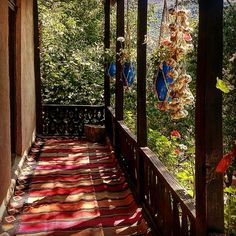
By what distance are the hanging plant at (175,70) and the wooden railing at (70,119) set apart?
5.91 metres

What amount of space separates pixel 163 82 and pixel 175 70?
139 mm

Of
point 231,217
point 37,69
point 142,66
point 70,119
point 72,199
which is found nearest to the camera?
point 231,217

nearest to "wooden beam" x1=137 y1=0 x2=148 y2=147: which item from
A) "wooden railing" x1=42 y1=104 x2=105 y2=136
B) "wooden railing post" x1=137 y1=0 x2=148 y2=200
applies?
"wooden railing post" x1=137 y1=0 x2=148 y2=200

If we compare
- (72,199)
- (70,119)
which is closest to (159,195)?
(72,199)

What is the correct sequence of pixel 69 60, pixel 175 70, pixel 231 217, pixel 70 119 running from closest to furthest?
pixel 231 217, pixel 175 70, pixel 70 119, pixel 69 60

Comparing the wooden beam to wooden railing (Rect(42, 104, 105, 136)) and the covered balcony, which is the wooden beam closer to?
the covered balcony

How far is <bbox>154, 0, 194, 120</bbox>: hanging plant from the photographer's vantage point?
328cm

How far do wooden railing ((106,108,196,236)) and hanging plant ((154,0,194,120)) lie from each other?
63 centimetres

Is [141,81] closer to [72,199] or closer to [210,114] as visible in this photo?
[72,199]

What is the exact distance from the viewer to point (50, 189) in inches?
208

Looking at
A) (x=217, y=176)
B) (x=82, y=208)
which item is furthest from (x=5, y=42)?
(x=217, y=176)

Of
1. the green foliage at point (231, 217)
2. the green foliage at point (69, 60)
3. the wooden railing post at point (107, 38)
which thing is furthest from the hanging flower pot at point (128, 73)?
the green foliage at point (69, 60)

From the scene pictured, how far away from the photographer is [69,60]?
10445mm

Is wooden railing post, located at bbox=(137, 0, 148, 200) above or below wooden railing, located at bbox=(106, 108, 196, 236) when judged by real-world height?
above
